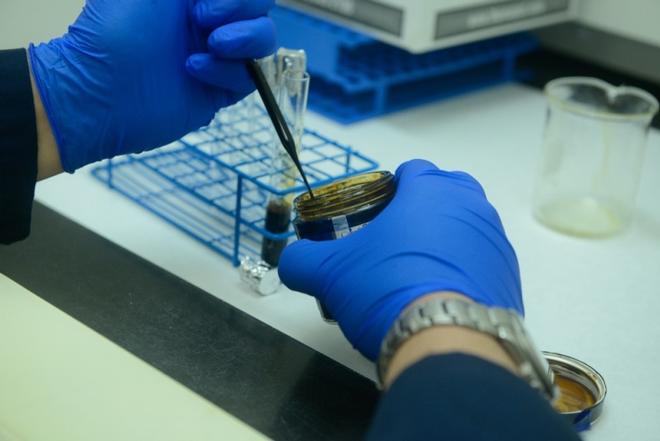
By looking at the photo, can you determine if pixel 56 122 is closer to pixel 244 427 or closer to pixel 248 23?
pixel 248 23

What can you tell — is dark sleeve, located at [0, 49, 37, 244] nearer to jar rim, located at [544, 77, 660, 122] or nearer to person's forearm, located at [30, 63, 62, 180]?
person's forearm, located at [30, 63, 62, 180]

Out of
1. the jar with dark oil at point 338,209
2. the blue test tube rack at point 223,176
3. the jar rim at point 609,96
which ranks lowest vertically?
the blue test tube rack at point 223,176

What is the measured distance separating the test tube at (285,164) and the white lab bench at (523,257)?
0.07 m

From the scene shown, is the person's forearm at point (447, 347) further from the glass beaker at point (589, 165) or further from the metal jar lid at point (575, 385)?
the glass beaker at point (589, 165)

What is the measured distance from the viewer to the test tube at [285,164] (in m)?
1.20

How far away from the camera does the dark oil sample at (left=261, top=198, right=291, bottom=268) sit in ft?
3.93

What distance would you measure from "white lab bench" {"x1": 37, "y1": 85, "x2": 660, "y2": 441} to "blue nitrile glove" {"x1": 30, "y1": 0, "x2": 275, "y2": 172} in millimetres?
190

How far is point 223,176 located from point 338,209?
15.3 inches

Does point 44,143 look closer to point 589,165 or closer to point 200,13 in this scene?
point 200,13

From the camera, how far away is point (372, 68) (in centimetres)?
172

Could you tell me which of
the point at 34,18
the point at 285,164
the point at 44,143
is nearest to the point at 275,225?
the point at 285,164

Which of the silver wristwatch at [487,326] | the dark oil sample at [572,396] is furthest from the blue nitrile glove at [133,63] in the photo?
the dark oil sample at [572,396]

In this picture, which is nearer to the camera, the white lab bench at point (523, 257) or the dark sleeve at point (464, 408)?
the dark sleeve at point (464, 408)

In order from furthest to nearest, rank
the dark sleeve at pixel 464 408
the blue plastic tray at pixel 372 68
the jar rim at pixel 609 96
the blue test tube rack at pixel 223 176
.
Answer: the blue plastic tray at pixel 372 68 → the jar rim at pixel 609 96 → the blue test tube rack at pixel 223 176 → the dark sleeve at pixel 464 408
